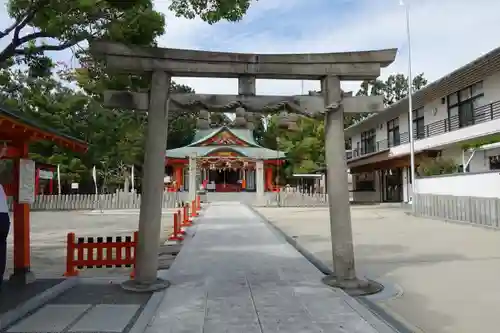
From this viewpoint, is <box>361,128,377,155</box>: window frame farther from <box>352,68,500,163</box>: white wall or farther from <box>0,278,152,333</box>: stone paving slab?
<box>0,278,152,333</box>: stone paving slab

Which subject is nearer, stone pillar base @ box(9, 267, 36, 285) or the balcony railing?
stone pillar base @ box(9, 267, 36, 285)

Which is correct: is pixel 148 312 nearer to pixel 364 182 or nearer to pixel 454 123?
pixel 454 123

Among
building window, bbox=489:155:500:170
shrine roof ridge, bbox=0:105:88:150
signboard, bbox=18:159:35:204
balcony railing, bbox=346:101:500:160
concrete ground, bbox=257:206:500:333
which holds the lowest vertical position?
concrete ground, bbox=257:206:500:333

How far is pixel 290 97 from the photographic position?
7.30 meters

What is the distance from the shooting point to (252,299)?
6.26 metres

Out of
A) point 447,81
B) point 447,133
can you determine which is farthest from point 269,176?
point 447,81

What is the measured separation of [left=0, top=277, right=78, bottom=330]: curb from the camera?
16.5ft

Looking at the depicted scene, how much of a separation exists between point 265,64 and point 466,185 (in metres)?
13.4

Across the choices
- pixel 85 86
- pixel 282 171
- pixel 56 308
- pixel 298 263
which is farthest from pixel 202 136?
pixel 56 308

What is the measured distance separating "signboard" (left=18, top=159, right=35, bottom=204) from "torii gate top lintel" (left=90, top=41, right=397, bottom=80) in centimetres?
219

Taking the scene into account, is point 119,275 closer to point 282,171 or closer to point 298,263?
point 298,263

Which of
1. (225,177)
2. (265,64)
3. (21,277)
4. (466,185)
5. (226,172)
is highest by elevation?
(226,172)

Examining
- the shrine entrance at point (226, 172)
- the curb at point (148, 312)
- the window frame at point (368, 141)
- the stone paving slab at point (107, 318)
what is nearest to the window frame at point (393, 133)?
the window frame at point (368, 141)

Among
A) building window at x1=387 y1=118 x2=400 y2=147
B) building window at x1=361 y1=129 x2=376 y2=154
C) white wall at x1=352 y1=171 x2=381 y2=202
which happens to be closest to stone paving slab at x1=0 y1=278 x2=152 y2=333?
building window at x1=387 y1=118 x2=400 y2=147
